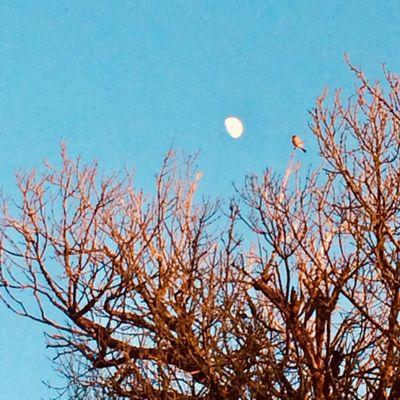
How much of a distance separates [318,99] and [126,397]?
15.4 feet

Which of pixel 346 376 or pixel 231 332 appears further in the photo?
pixel 231 332

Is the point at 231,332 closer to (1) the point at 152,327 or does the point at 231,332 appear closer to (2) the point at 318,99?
(1) the point at 152,327

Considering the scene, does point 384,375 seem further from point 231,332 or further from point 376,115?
point 376,115

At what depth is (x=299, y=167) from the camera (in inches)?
436

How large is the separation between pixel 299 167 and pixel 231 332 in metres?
2.70

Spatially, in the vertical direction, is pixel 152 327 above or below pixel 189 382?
above

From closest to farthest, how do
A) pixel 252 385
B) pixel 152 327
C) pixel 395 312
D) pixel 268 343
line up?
pixel 395 312, pixel 252 385, pixel 268 343, pixel 152 327

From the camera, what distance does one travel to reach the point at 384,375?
358 inches

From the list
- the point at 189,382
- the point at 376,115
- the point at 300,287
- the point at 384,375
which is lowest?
the point at 384,375

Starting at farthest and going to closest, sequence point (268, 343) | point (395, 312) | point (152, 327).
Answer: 1. point (152, 327)
2. point (268, 343)
3. point (395, 312)

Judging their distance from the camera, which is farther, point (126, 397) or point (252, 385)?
point (126, 397)

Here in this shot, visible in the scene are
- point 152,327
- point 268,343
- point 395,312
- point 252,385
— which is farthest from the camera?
point 152,327

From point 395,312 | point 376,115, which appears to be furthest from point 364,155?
point 395,312

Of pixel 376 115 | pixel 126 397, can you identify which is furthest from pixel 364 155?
pixel 126 397
